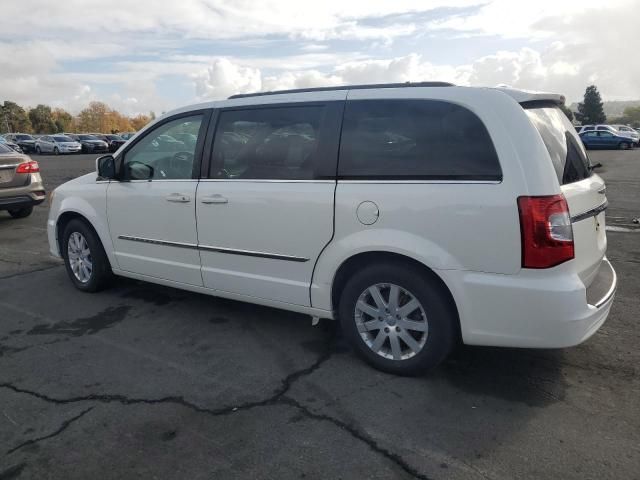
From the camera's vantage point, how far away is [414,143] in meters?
3.22

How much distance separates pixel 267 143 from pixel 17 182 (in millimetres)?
7281

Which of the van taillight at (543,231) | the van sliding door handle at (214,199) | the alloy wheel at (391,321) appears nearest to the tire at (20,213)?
the van sliding door handle at (214,199)

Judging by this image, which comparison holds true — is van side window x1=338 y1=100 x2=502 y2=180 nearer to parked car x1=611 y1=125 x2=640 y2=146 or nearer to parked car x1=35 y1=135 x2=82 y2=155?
parked car x1=611 y1=125 x2=640 y2=146

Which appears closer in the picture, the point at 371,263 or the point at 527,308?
the point at 527,308

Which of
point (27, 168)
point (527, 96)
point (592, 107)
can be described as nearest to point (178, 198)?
point (527, 96)

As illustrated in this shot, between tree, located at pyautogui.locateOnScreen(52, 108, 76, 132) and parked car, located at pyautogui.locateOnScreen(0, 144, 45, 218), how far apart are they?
A: 10302cm

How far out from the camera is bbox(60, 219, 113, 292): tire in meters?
5.11

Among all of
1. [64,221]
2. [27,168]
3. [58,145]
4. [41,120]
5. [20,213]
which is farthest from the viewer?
[41,120]

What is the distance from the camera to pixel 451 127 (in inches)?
123

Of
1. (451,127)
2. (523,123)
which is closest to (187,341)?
(451,127)

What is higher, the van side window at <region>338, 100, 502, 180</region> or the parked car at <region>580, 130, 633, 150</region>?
the van side window at <region>338, 100, 502, 180</region>

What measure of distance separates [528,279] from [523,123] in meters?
0.87

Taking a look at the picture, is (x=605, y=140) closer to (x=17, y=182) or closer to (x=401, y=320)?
(x=17, y=182)

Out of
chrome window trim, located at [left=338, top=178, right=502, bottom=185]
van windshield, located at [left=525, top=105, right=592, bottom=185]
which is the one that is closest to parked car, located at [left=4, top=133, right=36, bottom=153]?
chrome window trim, located at [left=338, top=178, right=502, bottom=185]
